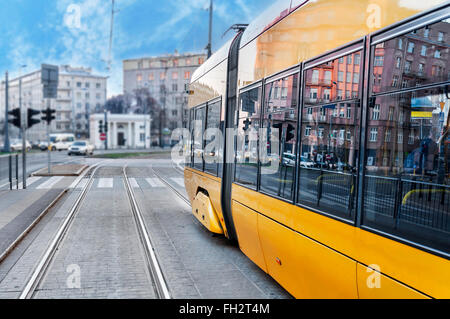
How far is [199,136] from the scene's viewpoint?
341 inches

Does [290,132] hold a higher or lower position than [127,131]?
higher

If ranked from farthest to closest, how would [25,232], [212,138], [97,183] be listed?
[97,183], [25,232], [212,138]

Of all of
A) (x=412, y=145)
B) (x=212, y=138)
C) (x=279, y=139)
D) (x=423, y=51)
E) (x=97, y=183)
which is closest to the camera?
(x=423, y=51)

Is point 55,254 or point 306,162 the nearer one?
point 306,162

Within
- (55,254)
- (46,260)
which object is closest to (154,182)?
(55,254)

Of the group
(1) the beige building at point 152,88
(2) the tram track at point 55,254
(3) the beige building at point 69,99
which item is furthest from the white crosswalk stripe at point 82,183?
(3) the beige building at point 69,99

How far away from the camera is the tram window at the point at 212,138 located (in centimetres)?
707

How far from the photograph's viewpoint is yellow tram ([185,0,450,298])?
258cm

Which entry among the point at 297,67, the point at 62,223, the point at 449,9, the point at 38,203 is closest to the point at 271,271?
the point at 297,67

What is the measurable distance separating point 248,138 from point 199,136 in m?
3.19

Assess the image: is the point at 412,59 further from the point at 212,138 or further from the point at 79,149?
the point at 79,149

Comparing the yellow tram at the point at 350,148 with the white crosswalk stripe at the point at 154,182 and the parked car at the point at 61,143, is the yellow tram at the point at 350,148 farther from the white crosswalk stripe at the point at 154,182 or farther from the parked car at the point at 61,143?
the parked car at the point at 61,143
